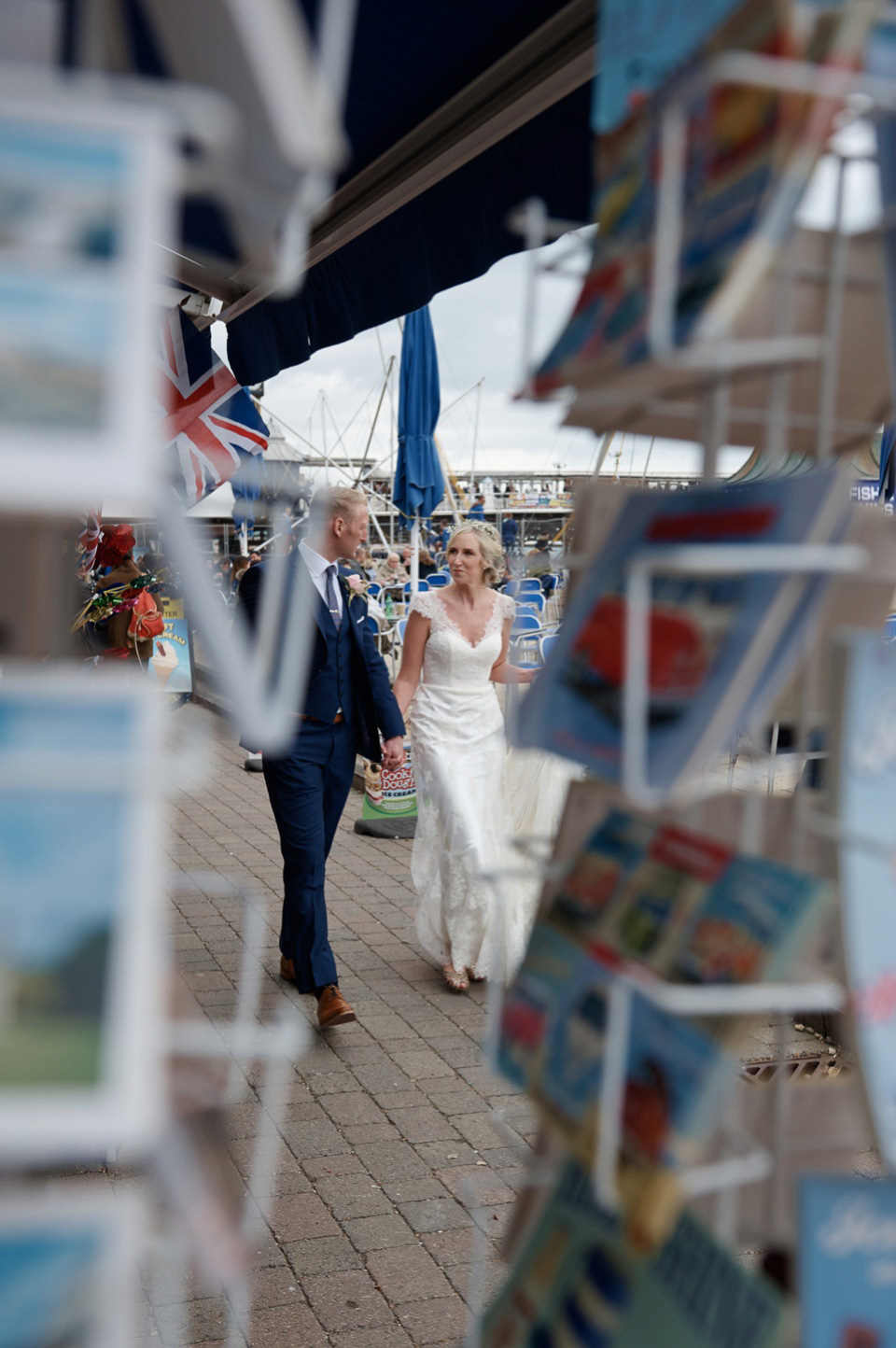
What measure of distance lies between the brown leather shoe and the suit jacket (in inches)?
37.8

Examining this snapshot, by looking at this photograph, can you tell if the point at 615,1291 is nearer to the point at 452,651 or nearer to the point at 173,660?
the point at 173,660

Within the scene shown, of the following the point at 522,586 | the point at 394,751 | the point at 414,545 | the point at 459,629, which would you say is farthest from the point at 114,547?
the point at 414,545

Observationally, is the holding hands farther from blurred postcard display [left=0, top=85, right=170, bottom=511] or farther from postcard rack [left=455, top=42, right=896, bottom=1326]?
blurred postcard display [left=0, top=85, right=170, bottom=511]

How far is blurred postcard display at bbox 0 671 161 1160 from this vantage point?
2.91ft

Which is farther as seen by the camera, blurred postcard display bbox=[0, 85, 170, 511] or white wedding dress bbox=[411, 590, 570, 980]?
white wedding dress bbox=[411, 590, 570, 980]

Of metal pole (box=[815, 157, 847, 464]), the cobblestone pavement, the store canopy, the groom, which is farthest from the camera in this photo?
the groom

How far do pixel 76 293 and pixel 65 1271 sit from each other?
76cm

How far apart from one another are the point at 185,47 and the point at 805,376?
799mm

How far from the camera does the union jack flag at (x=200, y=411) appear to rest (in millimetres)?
5156

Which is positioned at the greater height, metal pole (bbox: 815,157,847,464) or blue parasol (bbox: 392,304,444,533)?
blue parasol (bbox: 392,304,444,533)

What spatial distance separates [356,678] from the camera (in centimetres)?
507

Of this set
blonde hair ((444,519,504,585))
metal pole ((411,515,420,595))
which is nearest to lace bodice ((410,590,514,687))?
blonde hair ((444,519,504,585))

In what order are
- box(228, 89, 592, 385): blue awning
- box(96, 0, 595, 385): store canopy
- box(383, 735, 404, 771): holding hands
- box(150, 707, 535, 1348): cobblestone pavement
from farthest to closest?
box(383, 735, 404, 771): holding hands, box(150, 707, 535, 1348): cobblestone pavement, box(228, 89, 592, 385): blue awning, box(96, 0, 595, 385): store canopy

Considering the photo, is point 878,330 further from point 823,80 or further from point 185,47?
point 185,47
